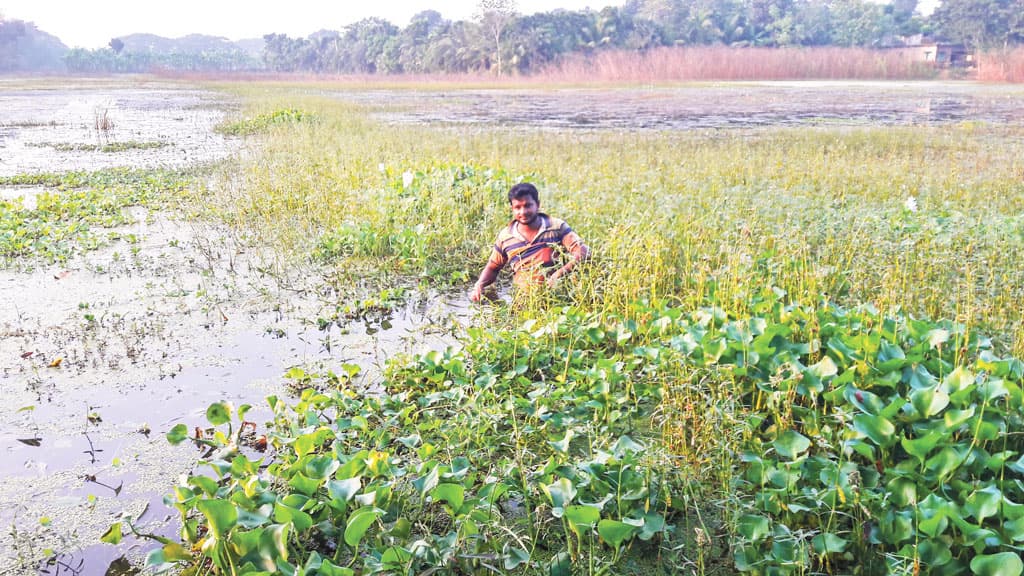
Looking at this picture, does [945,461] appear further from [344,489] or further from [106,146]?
[106,146]

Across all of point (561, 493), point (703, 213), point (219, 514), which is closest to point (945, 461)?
point (561, 493)

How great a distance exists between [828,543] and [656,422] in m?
1.08

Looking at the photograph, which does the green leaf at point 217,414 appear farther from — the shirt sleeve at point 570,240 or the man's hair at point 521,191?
the shirt sleeve at point 570,240

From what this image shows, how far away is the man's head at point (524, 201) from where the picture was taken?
4.59 m

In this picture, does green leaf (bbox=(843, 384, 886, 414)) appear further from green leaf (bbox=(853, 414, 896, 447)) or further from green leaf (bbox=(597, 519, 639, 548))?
green leaf (bbox=(597, 519, 639, 548))

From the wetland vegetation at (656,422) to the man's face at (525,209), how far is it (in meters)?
0.59

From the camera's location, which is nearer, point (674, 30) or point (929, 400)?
point (929, 400)

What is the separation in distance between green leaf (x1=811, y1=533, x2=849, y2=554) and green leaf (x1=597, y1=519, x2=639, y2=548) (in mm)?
537

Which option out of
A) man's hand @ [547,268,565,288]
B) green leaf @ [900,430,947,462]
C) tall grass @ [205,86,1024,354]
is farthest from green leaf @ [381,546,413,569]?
man's hand @ [547,268,565,288]

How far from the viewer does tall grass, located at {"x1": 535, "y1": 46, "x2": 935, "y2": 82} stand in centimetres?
3434

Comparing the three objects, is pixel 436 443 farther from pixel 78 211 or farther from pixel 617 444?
pixel 78 211

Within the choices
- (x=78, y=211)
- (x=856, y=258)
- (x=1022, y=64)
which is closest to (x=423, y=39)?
(x=1022, y=64)

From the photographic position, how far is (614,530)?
200 centimetres

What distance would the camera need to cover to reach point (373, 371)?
3.87 m
